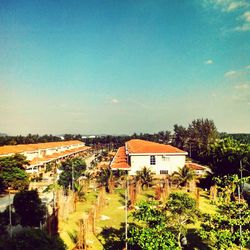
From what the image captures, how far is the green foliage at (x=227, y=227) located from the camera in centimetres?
1241

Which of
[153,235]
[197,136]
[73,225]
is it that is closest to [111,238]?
[73,225]

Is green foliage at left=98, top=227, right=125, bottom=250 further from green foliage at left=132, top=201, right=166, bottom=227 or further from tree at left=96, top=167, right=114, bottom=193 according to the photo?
tree at left=96, top=167, right=114, bottom=193

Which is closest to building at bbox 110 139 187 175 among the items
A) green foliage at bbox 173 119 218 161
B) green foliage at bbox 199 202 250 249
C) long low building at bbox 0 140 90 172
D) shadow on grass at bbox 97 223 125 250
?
long low building at bbox 0 140 90 172

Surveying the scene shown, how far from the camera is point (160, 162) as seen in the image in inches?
1549

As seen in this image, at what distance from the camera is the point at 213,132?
78.5 m

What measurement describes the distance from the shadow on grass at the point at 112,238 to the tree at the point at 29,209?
14.6 feet

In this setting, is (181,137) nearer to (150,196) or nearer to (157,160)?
(157,160)

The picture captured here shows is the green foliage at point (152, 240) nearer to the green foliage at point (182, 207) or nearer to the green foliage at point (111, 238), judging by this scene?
the green foliage at point (182, 207)

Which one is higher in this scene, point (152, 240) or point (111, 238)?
point (152, 240)

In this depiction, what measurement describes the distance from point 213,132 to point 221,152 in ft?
163

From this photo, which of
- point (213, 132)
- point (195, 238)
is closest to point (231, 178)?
point (195, 238)

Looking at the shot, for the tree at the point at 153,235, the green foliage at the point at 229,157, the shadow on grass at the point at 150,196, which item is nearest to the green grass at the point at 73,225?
the tree at the point at 153,235

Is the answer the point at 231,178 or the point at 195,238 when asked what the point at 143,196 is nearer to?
the point at 195,238

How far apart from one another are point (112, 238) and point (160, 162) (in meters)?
22.8
